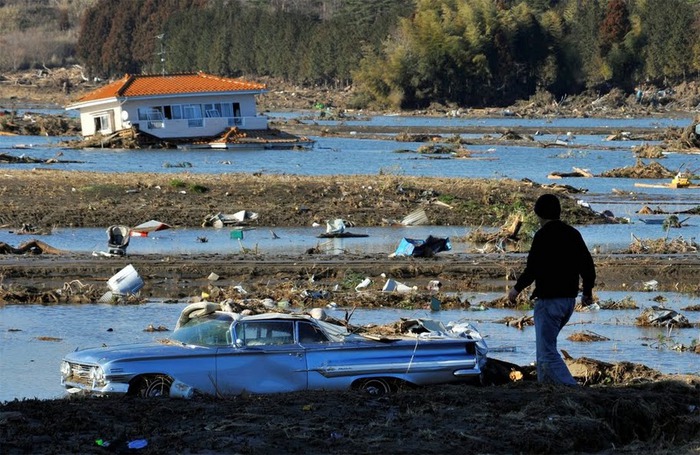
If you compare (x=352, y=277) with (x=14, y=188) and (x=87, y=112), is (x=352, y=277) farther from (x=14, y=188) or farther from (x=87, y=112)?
(x=87, y=112)

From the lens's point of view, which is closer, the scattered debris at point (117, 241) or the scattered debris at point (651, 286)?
the scattered debris at point (651, 286)

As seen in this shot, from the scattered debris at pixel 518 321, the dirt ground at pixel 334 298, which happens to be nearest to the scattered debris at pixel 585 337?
the scattered debris at pixel 518 321

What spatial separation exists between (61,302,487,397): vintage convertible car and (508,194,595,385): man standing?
1.01 m

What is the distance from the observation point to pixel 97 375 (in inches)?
464

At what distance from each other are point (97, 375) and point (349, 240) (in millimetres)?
16305

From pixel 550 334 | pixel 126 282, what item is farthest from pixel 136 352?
pixel 126 282

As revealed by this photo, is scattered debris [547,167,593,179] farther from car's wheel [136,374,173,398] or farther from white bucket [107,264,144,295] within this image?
car's wheel [136,374,173,398]

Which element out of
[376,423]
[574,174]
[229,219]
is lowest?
[574,174]

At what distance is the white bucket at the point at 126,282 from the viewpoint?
66.0 feet

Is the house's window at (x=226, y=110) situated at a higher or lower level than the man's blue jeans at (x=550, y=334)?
lower

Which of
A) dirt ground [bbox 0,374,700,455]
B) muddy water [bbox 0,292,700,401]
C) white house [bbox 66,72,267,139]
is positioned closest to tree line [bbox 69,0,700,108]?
white house [bbox 66,72,267,139]

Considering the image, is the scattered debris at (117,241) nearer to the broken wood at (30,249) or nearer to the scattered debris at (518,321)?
the broken wood at (30,249)

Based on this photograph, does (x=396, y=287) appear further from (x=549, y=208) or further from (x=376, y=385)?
(x=549, y=208)

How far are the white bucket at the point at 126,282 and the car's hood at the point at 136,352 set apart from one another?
7.79 m
